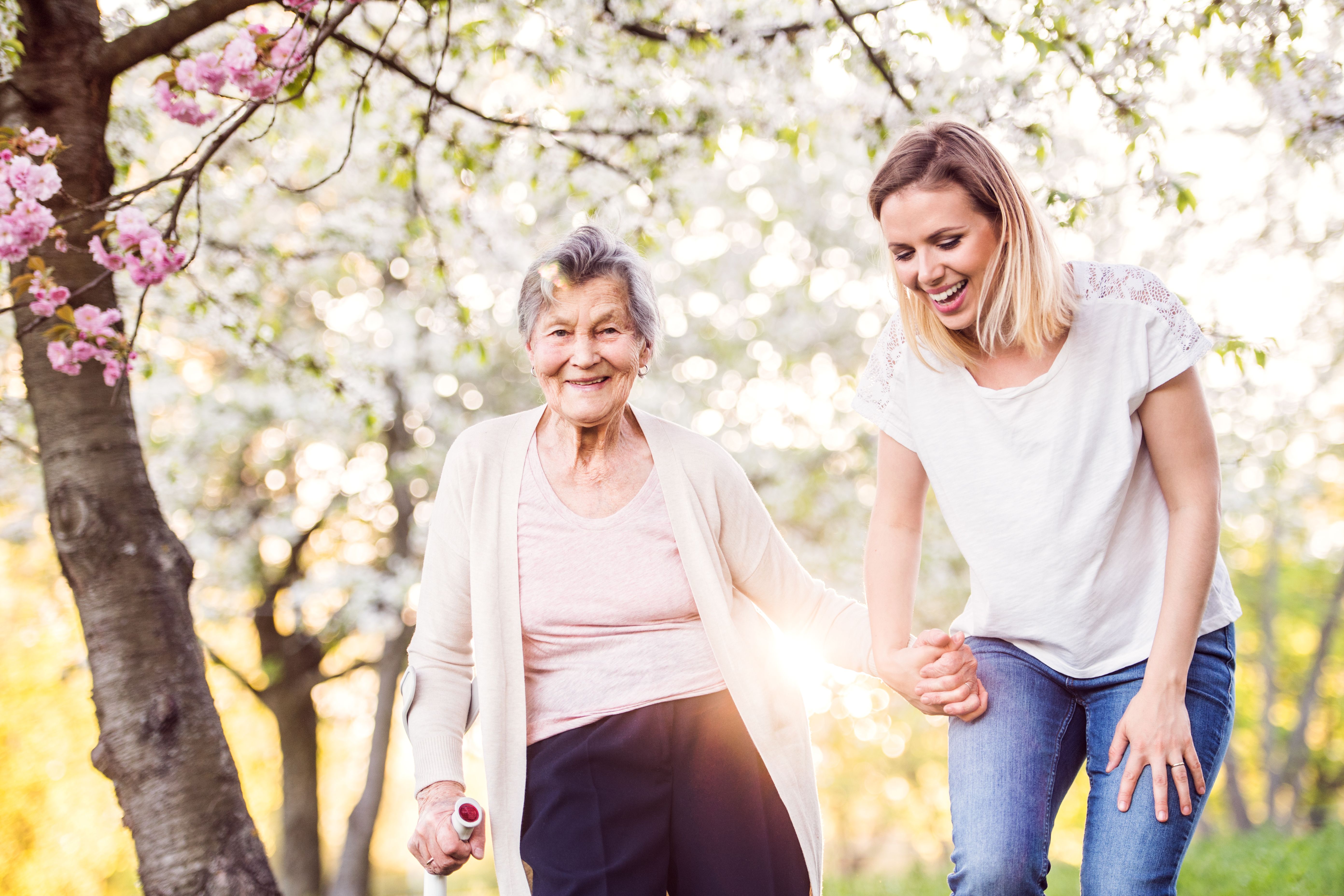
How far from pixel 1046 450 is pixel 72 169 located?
3080mm

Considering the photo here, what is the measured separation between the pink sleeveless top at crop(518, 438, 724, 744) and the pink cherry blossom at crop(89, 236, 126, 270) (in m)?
1.56

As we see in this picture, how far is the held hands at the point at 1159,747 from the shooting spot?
187cm

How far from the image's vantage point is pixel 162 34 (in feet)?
10.4

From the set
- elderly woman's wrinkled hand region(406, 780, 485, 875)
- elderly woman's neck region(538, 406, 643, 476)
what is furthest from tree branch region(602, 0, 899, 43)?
elderly woman's wrinkled hand region(406, 780, 485, 875)

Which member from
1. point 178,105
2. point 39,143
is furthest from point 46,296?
point 178,105

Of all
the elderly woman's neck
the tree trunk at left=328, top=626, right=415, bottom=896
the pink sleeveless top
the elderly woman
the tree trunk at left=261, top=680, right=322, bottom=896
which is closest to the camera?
the elderly woman

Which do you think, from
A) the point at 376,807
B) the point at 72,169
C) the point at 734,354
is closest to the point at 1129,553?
the point at 72,169

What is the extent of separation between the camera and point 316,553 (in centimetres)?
1128

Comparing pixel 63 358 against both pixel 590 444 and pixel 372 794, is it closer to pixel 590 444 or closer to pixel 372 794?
pixel 590 444

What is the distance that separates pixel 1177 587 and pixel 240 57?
2825 mm

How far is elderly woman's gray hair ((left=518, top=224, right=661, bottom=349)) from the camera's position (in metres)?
2.39

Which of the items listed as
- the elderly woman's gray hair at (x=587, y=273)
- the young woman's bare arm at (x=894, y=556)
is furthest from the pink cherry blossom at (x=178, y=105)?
the young woman's bare arm at (x=894, y=556)

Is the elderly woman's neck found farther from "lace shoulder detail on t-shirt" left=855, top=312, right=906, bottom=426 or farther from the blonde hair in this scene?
the blonde hair

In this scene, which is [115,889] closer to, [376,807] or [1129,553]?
[376,807]
